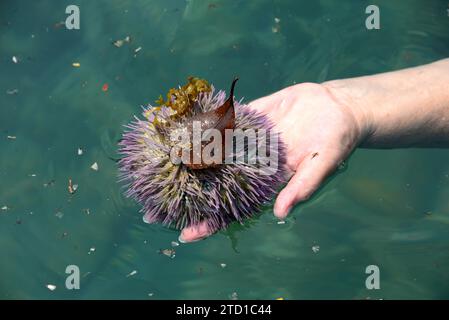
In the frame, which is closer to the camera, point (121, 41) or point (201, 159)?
point (201, 159)

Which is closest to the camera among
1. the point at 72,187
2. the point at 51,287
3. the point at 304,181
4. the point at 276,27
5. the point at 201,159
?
the point at 201,159

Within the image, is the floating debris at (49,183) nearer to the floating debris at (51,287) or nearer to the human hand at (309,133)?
the floating debris at (51,287)

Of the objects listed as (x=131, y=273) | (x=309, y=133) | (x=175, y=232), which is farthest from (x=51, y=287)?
(x=309, y=133)

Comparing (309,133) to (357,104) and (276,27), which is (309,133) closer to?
(357,104)

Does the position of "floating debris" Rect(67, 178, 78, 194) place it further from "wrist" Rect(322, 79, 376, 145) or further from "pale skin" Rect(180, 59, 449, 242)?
"wrist" Rect(322, 79, 376, 145)

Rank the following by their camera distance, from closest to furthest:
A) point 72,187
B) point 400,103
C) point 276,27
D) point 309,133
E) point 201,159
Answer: point 201,159 → point 309,133 → point 400,103 → point 72,187 → point 276,27

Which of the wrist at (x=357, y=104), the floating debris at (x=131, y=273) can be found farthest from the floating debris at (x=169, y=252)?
the wrist at (x=357, y=104)

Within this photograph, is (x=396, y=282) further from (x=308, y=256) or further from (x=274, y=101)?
(x=274, y=101)
